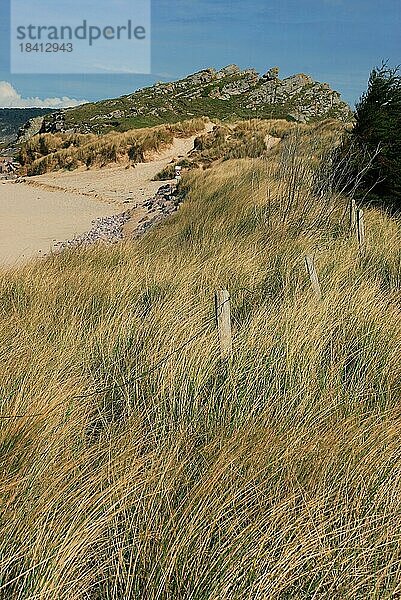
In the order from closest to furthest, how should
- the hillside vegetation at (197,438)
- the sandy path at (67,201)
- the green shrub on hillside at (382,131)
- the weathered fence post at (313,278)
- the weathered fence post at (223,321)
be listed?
1. the hillside vegetation at (197,438)
2. the weathered fence post at (223,321)
3. the weathered fence post at (313,278)
4. the green shrub on hillside at (382,131)
5. the sandy path at (67,201)

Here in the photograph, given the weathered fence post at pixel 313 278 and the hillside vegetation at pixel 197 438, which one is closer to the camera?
the hillside vegetation at pixel 197 438

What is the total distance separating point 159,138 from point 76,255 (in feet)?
65.0

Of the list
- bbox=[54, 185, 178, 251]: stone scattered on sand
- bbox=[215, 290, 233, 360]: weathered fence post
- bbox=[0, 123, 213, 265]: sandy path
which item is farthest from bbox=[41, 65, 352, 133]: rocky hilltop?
bbox=[215, 290, 233, 360]: weathered fence post

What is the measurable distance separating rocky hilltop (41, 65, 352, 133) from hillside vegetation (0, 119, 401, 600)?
34.8 meters

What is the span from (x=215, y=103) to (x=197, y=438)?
50.9 m

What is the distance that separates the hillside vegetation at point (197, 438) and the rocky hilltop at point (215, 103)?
34.8 metres

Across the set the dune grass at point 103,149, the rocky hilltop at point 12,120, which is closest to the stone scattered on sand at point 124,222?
the dune grass at point 103,149

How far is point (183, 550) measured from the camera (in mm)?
2014

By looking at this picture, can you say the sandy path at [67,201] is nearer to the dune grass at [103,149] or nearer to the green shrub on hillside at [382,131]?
the dune grass at [103,149]

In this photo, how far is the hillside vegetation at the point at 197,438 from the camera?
1.97 m

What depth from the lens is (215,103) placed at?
165ft

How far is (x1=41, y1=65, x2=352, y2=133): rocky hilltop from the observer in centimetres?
4297

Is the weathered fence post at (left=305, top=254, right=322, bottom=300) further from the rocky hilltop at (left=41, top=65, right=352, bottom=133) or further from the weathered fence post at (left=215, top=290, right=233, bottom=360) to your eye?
the rocky hilltop at (left=41, top=65, right=352, bottom=133)

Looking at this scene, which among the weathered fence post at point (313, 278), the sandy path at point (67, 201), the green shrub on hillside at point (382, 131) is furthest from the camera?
the sandy path at point (67, 201)
